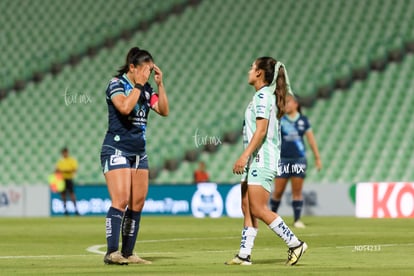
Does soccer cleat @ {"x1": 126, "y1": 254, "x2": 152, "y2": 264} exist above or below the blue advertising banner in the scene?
below

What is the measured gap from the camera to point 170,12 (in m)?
34.5

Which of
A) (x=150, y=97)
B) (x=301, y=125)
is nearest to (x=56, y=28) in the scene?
(x=301, y=125)

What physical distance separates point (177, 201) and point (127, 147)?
16836mm

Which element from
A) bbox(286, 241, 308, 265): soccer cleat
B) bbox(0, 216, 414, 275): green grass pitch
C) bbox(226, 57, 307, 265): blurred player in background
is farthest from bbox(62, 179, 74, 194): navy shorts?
bbox(286, 241, 308, 265): soccer cleat

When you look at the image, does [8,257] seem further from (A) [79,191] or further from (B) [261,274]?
(A) [79,191]

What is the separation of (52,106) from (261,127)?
74.8ft

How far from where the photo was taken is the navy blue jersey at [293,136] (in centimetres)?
1873

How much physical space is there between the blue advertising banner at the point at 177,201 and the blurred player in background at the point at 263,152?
15.7 metres

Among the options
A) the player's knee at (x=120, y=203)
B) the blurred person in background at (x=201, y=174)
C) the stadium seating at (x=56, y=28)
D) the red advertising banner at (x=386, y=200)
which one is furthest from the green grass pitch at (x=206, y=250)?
the stadium seating at (x=56, y=28)

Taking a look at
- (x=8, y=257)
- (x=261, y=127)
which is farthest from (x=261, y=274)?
(x=8, y=257)

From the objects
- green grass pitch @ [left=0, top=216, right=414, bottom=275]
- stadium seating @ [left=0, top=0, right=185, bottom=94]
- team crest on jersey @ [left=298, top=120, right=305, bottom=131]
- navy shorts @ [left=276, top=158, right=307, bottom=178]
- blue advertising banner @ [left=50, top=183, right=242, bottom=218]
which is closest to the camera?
green grass pitch @ [left=0, top=216, right=414, bottom=275]

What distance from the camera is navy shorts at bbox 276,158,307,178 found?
1859cm

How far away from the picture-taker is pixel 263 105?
1035 centimetres

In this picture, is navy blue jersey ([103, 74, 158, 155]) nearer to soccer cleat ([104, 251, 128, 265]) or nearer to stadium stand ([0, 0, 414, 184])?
soccer cleat ([104, 251, 128, 265])
